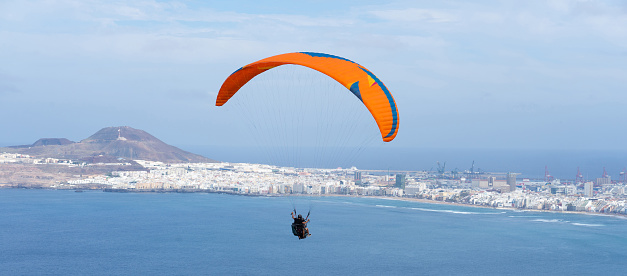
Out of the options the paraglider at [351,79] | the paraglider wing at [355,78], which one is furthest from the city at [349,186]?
the paraglider wing at [355,78]

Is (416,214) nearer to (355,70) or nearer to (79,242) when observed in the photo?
(79,242)

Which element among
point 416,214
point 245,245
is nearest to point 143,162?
point 416,214

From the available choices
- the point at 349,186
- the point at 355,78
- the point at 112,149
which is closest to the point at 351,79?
the point at 355,78

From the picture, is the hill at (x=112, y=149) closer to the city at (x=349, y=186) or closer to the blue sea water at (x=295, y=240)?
the city at (x=349, y=186)

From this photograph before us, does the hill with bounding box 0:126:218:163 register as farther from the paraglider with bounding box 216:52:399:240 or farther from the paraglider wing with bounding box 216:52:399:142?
the paraglider wing with bounding box 216:52:399:142

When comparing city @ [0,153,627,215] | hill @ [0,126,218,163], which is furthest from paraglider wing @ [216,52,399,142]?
hill @ [0,126,218,163]

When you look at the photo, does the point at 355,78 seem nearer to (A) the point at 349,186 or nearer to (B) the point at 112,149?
(A) the point at 349,186
